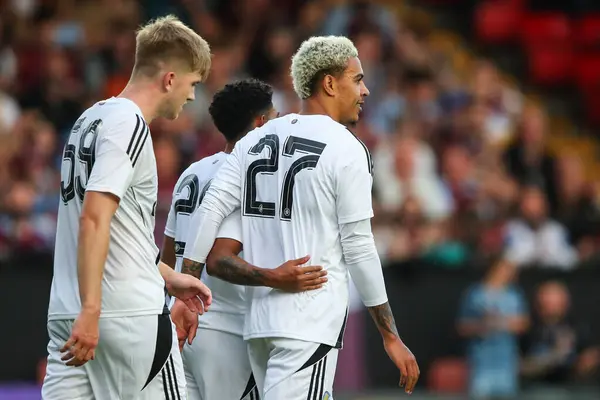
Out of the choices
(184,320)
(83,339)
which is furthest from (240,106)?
(83,339)

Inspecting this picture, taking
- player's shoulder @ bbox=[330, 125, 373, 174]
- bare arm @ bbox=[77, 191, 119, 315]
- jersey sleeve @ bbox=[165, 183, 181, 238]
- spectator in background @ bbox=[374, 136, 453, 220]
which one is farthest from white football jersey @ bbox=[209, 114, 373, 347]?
spectator in background @ bbox=[374, 136, 453, 220]

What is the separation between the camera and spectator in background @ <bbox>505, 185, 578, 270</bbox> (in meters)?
12.8

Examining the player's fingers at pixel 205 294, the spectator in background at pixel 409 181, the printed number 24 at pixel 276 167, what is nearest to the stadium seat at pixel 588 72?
the spectator in background at pixel 409 181

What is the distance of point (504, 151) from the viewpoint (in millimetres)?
14250

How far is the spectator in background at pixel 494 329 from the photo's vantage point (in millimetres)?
12289

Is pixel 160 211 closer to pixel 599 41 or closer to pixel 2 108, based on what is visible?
pixel 2 108

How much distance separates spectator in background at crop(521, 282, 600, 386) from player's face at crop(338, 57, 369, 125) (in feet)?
23.1

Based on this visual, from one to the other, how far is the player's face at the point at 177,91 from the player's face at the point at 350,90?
843mm

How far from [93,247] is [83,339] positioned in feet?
1.16

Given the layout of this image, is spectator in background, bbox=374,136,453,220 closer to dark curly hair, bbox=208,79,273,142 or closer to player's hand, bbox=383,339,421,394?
dark curly hair, bbox=208,79,273,142

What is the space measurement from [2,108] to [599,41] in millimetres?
8120

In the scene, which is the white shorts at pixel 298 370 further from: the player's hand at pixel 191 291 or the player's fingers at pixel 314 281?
the player's hand at pixel 191 291

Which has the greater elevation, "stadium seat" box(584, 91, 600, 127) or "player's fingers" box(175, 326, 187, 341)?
"stadium seat" box(584, 91, 600, 127)

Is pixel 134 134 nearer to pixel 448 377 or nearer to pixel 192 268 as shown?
pixel 192 268
